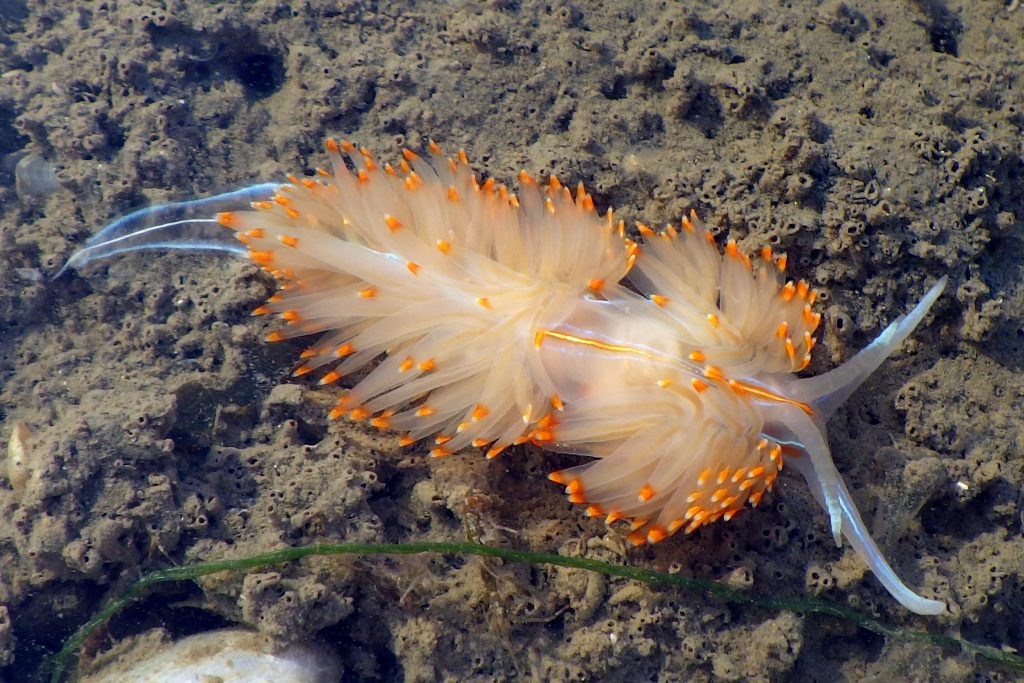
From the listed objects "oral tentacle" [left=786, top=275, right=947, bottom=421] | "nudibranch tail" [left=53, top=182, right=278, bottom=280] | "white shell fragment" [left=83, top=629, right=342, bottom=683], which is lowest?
"white shell fragment" [left=83, top=629, right=342, bottom=683]

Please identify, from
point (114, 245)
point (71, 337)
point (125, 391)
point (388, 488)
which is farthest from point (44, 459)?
point (388, 488)

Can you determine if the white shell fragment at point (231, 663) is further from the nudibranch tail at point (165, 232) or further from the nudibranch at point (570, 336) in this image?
the nudibranch tail at point (165, 232)

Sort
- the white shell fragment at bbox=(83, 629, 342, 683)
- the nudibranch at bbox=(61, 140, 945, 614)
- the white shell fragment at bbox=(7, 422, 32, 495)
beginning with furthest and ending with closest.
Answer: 1. the white shell fragment at bbox=(7, 422, 32, 495)
2. the white shell fragment at bbox=(83, 629, 342, 683)
3. the nudibranch at bbox=(61, 140, 945, 614)

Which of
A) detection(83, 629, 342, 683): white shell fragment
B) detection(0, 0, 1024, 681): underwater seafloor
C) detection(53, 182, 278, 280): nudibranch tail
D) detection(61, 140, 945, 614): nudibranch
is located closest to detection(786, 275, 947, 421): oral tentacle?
detection(61, 140, 945, 614): nudibranch

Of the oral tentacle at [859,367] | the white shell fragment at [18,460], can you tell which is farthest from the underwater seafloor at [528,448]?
the oral tentacle at [859,367]

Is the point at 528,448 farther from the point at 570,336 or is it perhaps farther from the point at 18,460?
the point at 18,460

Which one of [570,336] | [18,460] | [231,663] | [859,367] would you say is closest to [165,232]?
[18,460]

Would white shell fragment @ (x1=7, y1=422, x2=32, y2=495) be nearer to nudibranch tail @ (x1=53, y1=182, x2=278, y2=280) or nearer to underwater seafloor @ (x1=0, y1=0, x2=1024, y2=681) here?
underwater seafloor @ (x1=0, y1=0, x2=1024, y2=681)

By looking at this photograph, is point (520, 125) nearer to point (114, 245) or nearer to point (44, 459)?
point (114, 245)
